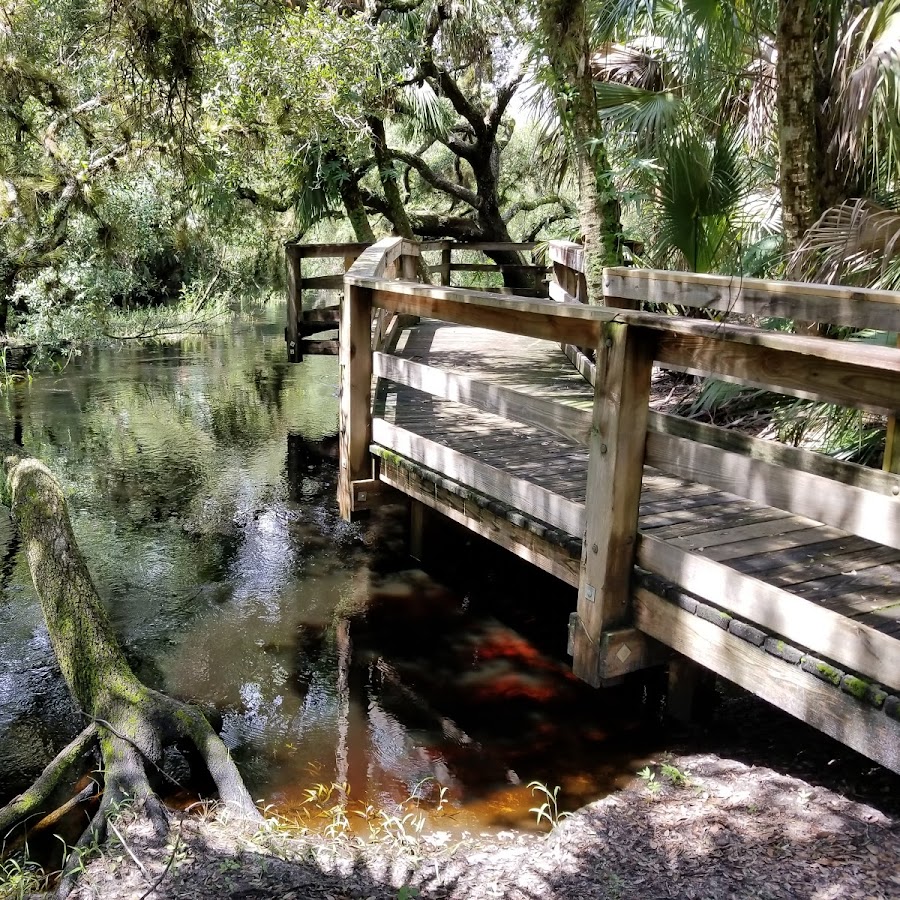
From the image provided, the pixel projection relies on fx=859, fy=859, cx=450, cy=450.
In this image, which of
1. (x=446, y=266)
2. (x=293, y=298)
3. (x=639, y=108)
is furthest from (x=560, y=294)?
(x=446, y=266)

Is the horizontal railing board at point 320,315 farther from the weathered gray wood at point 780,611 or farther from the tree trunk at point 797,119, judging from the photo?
the weathered gray wood at point 780,611

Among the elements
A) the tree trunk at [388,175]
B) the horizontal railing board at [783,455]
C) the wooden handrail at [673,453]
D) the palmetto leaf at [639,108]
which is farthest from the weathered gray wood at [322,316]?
the horizontal railing board at [783,455]

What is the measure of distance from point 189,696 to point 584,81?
5.42 meters

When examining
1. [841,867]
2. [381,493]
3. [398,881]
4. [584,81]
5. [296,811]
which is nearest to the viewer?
[841,867]

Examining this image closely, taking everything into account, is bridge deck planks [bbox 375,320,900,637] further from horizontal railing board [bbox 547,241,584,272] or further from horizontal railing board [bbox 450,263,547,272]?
horizontal railing board [bbox 450,263,547,272]

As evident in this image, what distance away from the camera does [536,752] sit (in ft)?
15.1

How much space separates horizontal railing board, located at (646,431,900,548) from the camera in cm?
261

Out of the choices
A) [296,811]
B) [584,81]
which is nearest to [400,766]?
[296,811]

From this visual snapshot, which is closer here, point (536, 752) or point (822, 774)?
point (822, 774)

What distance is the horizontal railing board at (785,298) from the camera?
148 inches

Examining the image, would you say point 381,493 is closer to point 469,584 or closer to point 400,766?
point 469,584

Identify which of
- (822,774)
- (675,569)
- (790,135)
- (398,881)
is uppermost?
(790,135)

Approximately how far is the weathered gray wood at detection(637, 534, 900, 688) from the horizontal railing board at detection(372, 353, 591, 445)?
1.94 ft

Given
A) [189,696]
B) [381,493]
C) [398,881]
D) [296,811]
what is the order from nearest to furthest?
[398,881] < [296,811] < [189,696] < [381,493]
